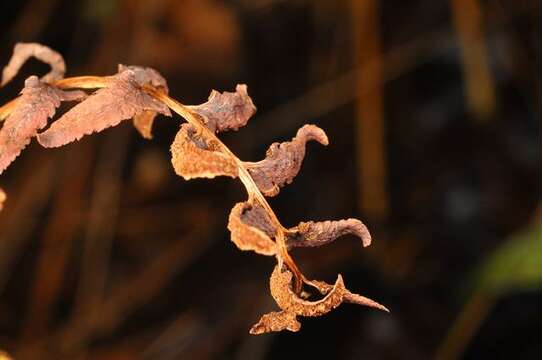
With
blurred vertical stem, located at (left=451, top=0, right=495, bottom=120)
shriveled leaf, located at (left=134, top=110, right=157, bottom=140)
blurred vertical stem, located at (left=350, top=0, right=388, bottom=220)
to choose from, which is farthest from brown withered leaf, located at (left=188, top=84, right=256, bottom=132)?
blurred vertical stem, located at (left=451, top=0, right=495, bottom=120)

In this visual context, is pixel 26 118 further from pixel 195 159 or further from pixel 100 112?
pixel 195 159

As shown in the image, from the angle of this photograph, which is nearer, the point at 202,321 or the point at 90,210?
the point at 202,321

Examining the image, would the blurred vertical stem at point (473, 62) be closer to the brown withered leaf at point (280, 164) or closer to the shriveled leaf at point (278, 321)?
the brown withered leaf at point (280, 164)

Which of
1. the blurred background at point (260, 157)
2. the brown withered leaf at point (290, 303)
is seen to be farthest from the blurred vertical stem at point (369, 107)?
the brown withered leaf at point (290, 303)

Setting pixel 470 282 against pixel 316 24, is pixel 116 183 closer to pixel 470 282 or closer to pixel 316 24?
pixel 316 24

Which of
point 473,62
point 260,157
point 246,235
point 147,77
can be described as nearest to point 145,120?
point 147,77

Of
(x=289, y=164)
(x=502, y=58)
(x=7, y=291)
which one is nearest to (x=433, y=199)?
(x=502, y=58)
